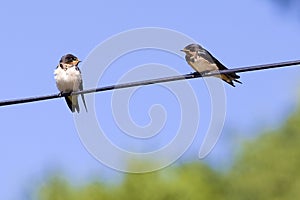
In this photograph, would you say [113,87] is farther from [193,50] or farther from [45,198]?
[45,198]

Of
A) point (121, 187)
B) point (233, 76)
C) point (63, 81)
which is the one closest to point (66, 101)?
point (63, 81)

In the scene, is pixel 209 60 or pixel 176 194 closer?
pixel 209 60

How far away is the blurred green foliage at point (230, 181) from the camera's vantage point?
25.3m

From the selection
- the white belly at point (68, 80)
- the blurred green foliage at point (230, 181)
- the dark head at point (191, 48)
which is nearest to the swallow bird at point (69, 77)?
the white belly at point (68, 80)

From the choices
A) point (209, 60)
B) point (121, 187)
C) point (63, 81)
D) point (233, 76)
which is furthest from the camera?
point (121, 187)

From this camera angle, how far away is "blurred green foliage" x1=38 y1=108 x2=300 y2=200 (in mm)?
25344

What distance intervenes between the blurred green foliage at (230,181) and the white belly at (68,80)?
15226 millimetres

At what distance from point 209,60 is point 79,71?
1.84 metres

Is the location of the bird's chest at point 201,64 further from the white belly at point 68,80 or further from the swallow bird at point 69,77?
the white belly at point 68,80

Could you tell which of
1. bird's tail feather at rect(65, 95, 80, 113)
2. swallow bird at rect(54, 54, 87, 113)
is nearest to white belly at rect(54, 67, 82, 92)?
swallow bird at rect(54, 54, 87, 113)

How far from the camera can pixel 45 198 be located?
26.0m

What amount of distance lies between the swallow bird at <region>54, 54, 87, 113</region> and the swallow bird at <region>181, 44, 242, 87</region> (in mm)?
1214

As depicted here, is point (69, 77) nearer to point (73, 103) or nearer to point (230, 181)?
point (73, 103)

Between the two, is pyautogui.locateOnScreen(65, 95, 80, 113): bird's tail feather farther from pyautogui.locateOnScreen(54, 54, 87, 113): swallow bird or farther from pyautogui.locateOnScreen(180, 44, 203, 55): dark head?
pyautogui.locateOnScreen(180, 44, 203, 55): dark head
